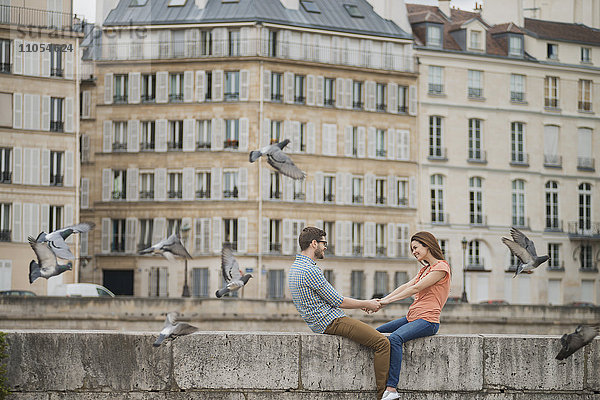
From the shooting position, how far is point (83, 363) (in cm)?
1273

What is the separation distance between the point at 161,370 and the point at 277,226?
54.3 metres

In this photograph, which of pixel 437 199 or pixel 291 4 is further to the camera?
pixel 437 199

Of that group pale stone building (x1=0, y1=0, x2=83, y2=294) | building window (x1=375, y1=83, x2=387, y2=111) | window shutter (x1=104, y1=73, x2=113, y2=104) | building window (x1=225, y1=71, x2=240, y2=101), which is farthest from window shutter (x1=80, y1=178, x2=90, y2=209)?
building window (x1=375, y1=83, x2=387, y2=111)

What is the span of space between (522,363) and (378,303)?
5.73 ft

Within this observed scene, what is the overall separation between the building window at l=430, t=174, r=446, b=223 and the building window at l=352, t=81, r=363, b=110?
5744 mm

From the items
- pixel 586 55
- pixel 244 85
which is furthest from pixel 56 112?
pixel 586 55

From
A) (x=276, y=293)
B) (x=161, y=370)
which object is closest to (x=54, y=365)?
(x=161, y=370)

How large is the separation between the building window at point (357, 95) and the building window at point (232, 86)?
647 centimetres

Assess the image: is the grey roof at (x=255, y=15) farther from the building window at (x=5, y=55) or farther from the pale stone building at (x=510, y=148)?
the building window at (x=5, y=55)

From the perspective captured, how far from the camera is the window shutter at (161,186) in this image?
67.8m

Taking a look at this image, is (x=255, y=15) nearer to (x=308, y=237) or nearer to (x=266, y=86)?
(x=266, y=86)

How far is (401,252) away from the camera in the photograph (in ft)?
229

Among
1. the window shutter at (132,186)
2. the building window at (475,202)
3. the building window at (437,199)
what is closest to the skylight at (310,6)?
the building window at (437,199)

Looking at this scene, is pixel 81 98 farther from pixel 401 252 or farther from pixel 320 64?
pixel 401 252
